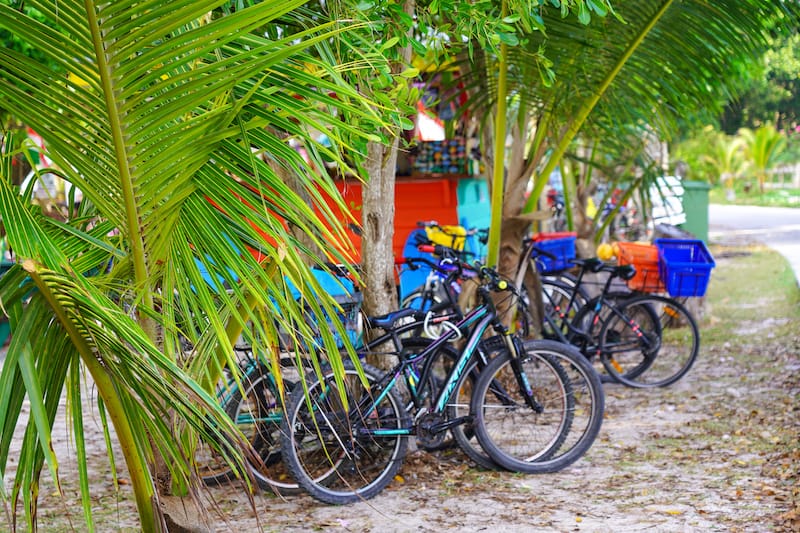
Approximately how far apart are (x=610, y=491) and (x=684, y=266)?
2.64m

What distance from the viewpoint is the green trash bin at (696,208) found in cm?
1233

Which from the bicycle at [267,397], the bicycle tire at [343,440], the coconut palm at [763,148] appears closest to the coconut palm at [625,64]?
the bicycle at [267,397]

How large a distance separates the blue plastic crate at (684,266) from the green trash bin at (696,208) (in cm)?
552

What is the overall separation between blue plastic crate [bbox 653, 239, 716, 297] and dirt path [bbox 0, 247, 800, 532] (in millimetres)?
963

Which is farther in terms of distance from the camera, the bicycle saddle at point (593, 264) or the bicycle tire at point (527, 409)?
the bicycle saddle at point (593, 264)

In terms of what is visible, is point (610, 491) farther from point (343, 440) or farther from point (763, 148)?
point (763, 148)

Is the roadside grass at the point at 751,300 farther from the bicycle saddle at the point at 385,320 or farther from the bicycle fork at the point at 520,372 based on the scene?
the bicycle saddle at the point at 385,320

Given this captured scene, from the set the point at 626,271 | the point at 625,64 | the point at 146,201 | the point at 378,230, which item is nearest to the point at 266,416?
the point at 378,230

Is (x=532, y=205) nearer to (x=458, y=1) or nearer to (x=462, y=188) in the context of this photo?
(x=458, y=1)

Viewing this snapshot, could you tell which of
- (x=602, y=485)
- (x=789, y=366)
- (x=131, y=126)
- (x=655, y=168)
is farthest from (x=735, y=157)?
(x=131, y=126)

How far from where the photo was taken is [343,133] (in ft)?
12.2

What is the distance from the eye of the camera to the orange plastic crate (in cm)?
720

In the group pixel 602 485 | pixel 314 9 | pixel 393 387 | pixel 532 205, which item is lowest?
pixel 602 485

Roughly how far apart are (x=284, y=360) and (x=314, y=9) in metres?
1.63
